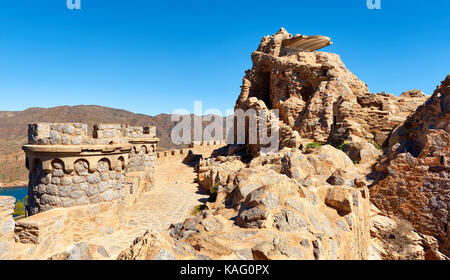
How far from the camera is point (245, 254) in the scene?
3.31 m

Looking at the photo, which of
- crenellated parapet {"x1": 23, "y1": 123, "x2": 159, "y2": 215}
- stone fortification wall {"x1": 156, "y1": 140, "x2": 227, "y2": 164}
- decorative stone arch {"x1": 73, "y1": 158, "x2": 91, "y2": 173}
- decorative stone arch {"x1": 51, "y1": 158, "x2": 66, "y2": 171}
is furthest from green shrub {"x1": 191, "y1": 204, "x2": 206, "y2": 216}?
stone fortification wall {"x1": 156, "y1": 140, "x2": 227, "y2": 164}

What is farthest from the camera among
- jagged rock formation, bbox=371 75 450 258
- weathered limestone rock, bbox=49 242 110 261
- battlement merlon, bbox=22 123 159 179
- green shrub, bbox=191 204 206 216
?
green shrub, bbox=191 204 206 216

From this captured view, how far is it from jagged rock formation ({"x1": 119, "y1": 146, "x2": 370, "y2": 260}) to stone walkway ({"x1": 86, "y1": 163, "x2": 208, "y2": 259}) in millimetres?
2444

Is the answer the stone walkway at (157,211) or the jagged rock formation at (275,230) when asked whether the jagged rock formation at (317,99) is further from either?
the jagged rock formation at (275,230)

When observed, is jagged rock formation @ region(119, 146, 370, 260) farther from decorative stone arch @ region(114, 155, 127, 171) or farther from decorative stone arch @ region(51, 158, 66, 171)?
decorative stone arch @ region(51, 158, 66, 171)

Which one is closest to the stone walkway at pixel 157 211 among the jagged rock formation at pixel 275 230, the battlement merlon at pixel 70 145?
the battlement merlon at pixel 70 145

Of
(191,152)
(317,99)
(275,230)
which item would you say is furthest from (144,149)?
(317,99)

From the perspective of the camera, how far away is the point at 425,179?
6.71 meters

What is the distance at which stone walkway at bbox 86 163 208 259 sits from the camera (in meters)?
6.25

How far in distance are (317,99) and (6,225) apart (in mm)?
15901

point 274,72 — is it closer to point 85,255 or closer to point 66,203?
point 66,203

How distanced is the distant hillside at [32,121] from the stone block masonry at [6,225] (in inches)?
2117

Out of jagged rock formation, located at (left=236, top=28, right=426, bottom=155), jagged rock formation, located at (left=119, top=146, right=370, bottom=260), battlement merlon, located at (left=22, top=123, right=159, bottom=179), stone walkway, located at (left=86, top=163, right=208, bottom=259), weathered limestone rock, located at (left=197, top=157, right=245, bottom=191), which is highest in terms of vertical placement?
jagged rock formation, located at (left=236, top=28, right=426, bottom=155)

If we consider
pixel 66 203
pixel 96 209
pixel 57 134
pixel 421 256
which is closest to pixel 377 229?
pixel 421 256
